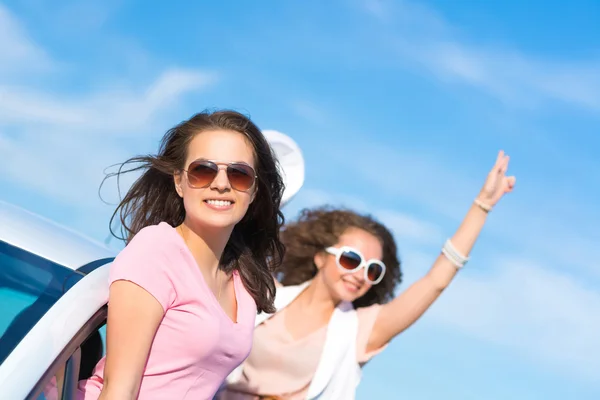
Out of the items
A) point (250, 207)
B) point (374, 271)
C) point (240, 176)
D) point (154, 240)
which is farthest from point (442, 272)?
point (154, 240)

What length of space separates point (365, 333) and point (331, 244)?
2.03 ft

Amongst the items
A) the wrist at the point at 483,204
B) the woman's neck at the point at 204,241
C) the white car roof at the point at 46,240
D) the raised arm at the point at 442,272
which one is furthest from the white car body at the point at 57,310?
the wrist at the point at 483,204

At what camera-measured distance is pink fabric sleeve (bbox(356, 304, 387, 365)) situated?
4.25m

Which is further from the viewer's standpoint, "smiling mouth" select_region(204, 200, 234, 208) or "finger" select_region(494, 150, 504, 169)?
"finger" select_region(494, 150, 504, 169)

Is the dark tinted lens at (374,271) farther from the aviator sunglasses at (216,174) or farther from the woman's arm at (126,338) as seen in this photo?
the woman's arm at (126,338)

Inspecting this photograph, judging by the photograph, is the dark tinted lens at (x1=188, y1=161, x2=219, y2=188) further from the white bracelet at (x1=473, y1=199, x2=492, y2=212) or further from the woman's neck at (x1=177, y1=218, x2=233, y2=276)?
the white bracelet at (x1=473, y1=199, x2=492, y2=212)

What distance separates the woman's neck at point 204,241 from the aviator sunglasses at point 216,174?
140 mm

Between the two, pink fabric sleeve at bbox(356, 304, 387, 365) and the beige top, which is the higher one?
pink fabric sleeve at bbox(356, 304, 387, 365)

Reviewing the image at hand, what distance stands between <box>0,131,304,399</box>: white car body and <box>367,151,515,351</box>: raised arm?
1.97m

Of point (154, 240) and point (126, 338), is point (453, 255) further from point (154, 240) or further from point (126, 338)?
Result: point (126, 338)

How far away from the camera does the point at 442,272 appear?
4.12 metres

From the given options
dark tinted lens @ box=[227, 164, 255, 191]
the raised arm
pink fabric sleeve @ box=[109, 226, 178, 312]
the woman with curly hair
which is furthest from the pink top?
the raised arm

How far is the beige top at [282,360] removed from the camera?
3.97 metres

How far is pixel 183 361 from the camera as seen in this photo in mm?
2211
